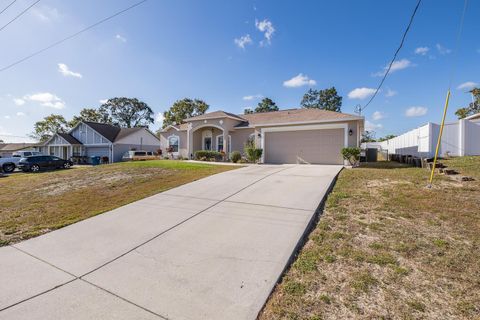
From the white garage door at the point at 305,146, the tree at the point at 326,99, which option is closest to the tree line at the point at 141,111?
the tree at the point at 326,99

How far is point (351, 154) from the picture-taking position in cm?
1293

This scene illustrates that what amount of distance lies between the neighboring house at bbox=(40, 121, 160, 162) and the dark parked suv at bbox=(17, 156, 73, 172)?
8.73 meters

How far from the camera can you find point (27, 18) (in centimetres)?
895

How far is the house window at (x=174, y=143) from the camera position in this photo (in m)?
22.5

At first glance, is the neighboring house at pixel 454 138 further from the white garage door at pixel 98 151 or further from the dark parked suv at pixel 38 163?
the white garage door at pixel 98 151

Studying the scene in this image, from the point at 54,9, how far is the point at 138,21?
280 centimetres

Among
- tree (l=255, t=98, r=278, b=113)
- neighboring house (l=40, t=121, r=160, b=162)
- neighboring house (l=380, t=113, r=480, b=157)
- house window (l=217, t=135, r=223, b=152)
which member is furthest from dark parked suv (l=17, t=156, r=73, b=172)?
tree (l=255, t=98, r=278, b=113)

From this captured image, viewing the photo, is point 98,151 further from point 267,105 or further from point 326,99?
point 326,99

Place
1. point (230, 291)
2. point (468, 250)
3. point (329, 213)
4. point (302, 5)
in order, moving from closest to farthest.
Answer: point (230, 291), point (468, 250), point (329, 213), point (302, 5)

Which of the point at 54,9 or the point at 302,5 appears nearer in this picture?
the point at 54,9

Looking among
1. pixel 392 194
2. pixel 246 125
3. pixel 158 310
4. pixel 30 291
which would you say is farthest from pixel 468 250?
pixel 246 125

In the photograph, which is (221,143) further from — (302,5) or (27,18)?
(27,18)

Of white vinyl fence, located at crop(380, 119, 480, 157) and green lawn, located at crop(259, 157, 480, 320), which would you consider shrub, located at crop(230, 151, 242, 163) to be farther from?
white vinyl fence, located at crop(380, 119, 480, 157)

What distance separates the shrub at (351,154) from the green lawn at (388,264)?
7.36 metres
